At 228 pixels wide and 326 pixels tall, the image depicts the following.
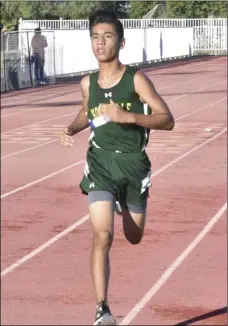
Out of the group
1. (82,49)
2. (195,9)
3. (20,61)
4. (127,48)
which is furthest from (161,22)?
(20,61)

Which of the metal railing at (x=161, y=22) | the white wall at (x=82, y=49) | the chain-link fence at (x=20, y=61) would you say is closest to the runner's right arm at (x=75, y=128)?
the metal railing at (x=161, y=22)

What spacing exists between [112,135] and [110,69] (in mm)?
247

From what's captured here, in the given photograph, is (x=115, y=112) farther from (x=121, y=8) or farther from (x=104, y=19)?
(x=121, y=8)

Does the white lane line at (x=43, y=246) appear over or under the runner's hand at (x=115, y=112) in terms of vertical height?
under

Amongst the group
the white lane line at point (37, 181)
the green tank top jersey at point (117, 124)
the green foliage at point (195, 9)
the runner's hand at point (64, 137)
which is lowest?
the white lane line at point (37, 181)

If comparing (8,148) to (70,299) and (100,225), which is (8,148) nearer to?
(70,299)

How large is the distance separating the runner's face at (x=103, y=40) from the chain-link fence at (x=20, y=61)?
27292 mm

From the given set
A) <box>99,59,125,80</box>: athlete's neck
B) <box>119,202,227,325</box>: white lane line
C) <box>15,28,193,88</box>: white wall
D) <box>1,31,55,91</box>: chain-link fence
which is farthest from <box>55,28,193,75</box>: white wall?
<box>99,59,125,80</box>: athlete's neck

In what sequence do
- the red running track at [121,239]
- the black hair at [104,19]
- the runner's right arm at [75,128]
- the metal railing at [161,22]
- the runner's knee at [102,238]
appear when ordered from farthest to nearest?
the red running track at [121,239] → the metal railing at [161,22] → the runner's knee at [102,238] → the runner's right arm at [75,128] → the black hair at [104,19]

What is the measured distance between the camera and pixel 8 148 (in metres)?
21.6

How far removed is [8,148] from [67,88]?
8.48 metres

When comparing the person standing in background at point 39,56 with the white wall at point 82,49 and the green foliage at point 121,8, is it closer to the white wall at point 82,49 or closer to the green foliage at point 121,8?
the white wall at point 82,49

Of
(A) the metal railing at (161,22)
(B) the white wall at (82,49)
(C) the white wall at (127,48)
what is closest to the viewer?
(A) the metal railing at (161,22)

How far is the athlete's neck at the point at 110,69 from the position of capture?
3.92 meters
